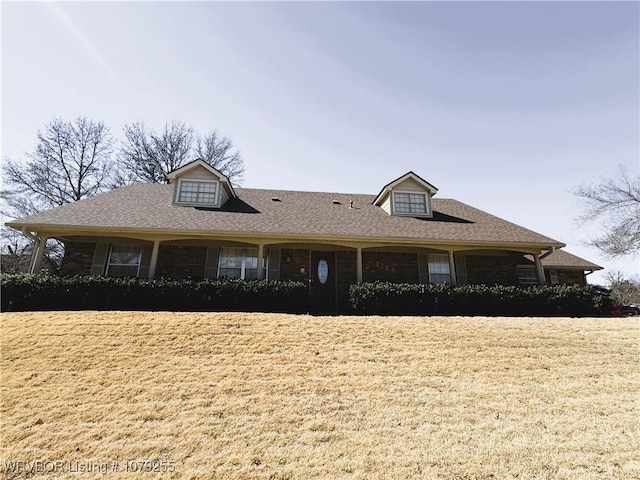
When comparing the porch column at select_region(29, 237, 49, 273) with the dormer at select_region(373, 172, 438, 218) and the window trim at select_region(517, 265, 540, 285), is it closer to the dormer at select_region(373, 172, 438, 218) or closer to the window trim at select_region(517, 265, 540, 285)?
the dormer at select_region(373, 172, 438, 218)

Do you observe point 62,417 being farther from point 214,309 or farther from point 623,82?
point 623,82

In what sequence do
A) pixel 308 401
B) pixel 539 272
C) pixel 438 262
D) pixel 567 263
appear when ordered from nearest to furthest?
pixel 308 401
pixel 539 272
pixel 438 262
pixel 567 263

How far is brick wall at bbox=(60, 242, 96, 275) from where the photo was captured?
38.2ft

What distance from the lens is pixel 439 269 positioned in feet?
43.0

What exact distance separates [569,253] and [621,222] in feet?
14.2

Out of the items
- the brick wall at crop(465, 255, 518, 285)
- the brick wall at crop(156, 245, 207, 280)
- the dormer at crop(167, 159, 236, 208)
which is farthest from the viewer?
the dormer at crop(167, 159, 236, 208)

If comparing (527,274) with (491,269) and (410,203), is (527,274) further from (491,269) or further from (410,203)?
(410,203)

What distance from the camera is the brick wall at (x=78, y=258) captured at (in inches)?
458

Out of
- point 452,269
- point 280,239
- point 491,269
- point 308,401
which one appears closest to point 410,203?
point 452,269

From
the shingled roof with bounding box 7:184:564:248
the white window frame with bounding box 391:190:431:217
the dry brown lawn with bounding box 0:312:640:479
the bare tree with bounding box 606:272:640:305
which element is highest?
the white window frame with bounding box 391:190:431:217

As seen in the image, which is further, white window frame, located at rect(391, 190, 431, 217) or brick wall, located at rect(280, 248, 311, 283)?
white window frame, located at rect(391, 190, 431, 217)

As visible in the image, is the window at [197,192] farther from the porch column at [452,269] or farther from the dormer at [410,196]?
the porch column at [452,269]

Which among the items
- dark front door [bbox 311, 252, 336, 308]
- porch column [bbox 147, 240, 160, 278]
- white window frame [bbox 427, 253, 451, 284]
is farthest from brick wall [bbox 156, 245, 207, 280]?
white window frame [bbox 427, 253, 451, 284]

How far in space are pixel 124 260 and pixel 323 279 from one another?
7775 mm
